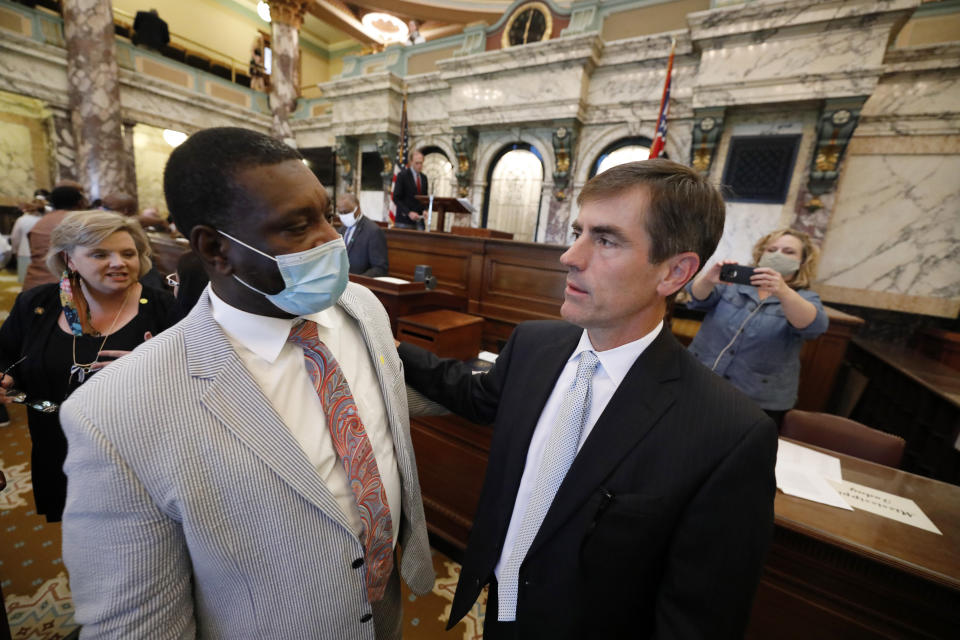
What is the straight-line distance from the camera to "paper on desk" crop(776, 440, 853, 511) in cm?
137

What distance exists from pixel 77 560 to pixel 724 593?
52.2 inches

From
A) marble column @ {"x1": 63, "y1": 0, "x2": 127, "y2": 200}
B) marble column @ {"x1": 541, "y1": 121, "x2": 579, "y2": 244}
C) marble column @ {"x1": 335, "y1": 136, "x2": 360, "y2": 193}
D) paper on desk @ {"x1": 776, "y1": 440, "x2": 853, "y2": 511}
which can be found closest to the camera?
paper on desk @ {"x1": 776, "y1": 440, "x2": 853, "y2": 511}

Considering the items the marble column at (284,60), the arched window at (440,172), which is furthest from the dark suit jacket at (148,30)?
the arched window at (440,172)

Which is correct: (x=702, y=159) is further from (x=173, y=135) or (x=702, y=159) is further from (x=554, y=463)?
(x=173, y=135)

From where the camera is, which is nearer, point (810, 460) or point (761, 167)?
point (810, 460)

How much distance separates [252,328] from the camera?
0.89m

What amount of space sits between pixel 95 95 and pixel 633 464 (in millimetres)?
12092

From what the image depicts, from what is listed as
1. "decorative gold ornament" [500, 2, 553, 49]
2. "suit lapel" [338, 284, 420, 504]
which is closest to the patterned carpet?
"suit lapel" [338, 284, 420, 504]

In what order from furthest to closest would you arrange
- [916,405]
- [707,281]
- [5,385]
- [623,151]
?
[623,151]
[916,405]
[707,281]
[5,385]

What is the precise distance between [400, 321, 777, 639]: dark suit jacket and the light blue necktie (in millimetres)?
55

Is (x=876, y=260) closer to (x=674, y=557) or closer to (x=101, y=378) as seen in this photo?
(x=674, y=557)

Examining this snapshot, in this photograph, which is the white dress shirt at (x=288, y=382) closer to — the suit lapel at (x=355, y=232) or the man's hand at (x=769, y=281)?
the man's hand at (x=769, y=281)

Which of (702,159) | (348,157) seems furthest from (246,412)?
(348,157)

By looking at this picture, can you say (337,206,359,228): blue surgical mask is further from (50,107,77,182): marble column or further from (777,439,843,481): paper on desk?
(50,107,77,182): marble column
